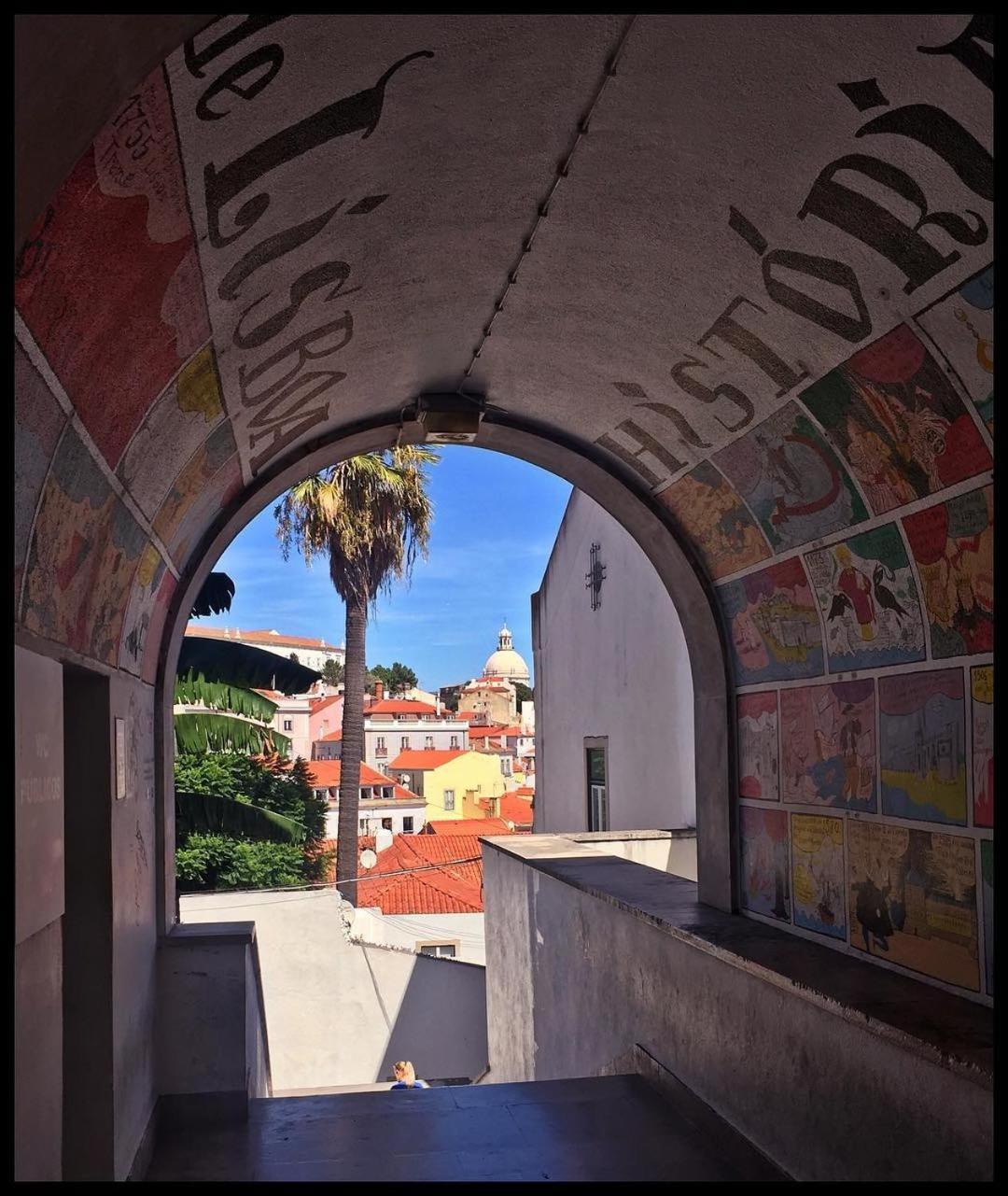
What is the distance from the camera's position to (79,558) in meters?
4.04

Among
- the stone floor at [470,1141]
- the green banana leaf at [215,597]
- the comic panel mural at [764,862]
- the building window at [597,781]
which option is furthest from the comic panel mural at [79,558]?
the building window at [597,781]

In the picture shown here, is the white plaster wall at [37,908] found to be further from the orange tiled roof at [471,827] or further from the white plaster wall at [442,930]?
the orange tiled roof at [471,827]

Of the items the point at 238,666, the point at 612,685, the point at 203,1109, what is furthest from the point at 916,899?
the point at 612,685

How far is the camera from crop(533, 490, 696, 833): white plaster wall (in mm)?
14172

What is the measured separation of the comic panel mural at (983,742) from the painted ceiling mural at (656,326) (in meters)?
0.02

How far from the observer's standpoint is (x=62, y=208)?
270 cm

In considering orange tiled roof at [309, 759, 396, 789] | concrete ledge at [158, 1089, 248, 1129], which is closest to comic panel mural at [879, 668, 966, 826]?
concrete ledge at [158, 1089, 248, 1129]

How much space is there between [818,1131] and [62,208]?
15.0 feet

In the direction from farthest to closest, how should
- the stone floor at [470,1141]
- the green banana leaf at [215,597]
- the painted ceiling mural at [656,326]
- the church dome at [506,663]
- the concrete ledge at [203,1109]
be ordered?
1. the church dome at [506,663]
2. the green banana leaf at [215,597]
3. the concrete ledge at [203,1109]
4. the stone floor at [470,1141]
5. the painted ceiling mural at [656,326]

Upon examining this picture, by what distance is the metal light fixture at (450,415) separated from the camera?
282 inches

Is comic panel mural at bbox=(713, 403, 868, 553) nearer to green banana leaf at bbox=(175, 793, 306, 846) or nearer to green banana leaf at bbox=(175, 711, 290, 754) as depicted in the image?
green banana leaf at bbox=(175, 793, 306, 846)

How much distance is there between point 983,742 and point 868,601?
3.57ft

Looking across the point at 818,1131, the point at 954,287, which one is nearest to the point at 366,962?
the point at 818,1131

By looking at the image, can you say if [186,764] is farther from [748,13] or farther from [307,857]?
[748,13]
